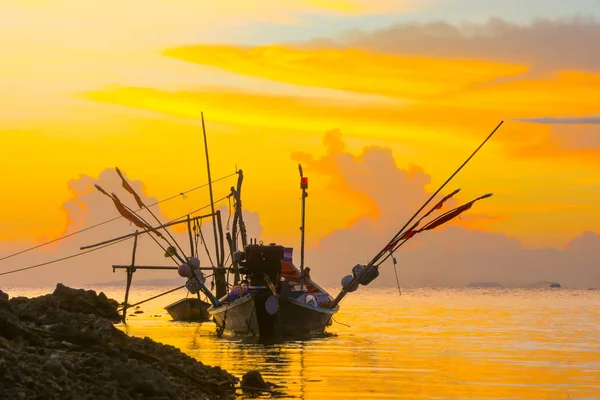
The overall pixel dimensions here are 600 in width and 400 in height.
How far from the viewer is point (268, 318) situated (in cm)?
6053

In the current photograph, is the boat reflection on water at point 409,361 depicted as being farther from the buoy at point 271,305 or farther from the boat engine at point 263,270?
the boat engine at point 263,270

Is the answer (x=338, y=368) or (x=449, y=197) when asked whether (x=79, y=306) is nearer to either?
(x=449, y=197)

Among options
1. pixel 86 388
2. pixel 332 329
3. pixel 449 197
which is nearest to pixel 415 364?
pixel 449 197

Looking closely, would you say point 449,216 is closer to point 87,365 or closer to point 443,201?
point 443,201

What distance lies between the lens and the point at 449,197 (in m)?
61.8

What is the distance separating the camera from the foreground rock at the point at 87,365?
24.1 meters

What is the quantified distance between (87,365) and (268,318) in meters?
34.1

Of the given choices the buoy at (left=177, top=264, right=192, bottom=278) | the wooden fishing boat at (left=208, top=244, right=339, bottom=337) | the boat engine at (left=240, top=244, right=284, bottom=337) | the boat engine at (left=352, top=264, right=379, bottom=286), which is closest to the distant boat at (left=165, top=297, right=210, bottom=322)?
the buoy at (left=177, top=264, right=192, bottom=278)

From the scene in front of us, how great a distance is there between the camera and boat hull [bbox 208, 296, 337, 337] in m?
60.4

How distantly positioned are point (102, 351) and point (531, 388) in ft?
56.6

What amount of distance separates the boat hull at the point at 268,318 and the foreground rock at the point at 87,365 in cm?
2481

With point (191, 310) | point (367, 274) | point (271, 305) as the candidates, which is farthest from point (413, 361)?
point (191, 310)

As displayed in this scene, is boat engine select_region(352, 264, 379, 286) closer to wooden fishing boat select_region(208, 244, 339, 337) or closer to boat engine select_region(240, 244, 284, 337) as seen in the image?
wooden fishing boat select_region(208, 244, 339, 337)

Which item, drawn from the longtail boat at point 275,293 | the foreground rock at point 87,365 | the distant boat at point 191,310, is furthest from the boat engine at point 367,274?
the foreground rock at point 87,365
